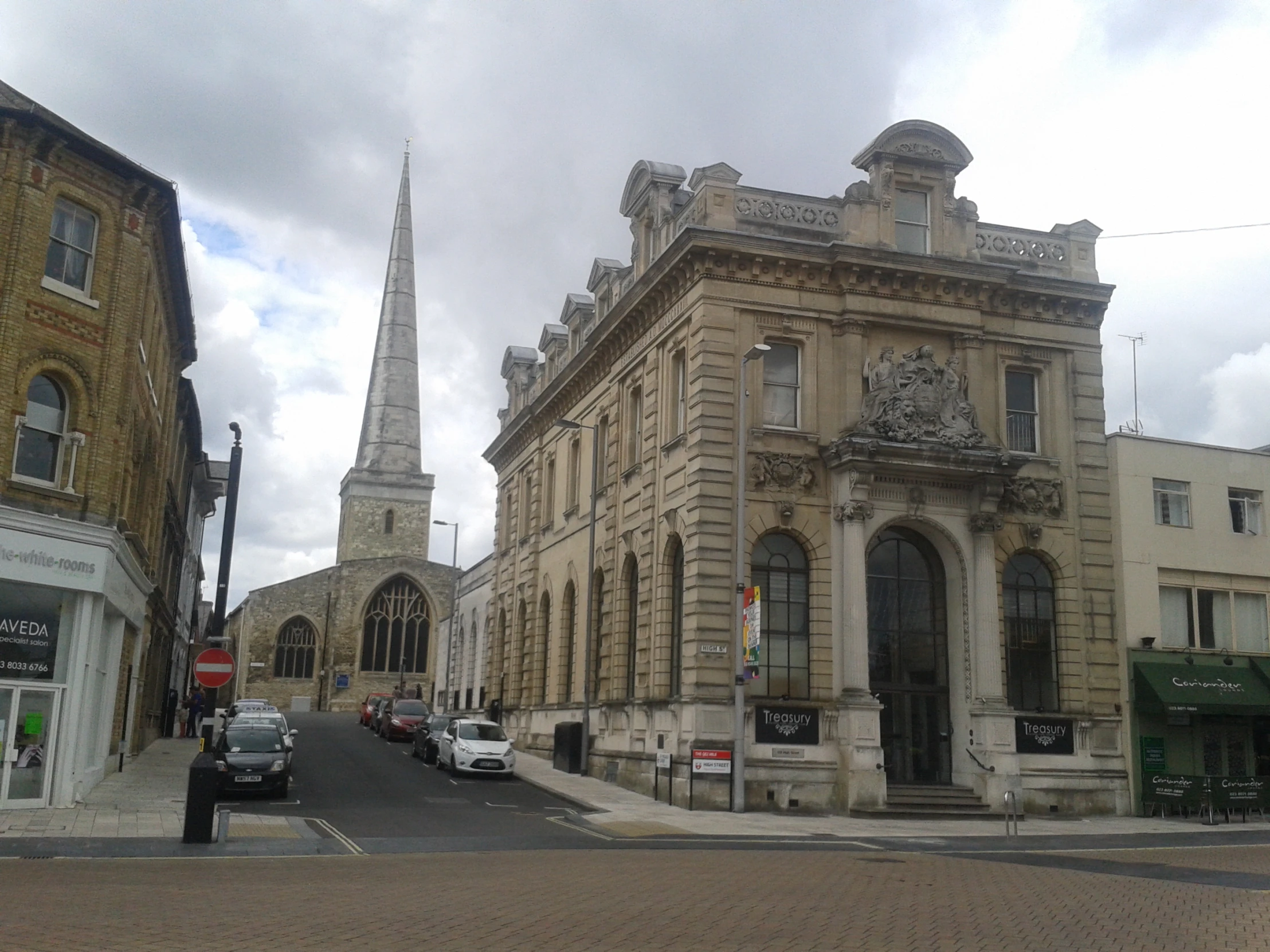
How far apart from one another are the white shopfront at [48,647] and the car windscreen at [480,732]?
37.5ft

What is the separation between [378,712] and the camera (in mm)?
47906

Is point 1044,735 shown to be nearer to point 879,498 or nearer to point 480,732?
point 879,498

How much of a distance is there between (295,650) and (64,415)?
56807 millimetres

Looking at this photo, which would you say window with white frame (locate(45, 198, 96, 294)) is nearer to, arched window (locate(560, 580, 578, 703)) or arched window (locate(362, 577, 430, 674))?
arched window (locate(560, 580, 578, 703))

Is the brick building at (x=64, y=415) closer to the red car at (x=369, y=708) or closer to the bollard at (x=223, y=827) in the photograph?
the bollard at (x=223, y=827)

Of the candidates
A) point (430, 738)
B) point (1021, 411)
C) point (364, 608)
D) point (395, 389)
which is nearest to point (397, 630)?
point (364, 608)

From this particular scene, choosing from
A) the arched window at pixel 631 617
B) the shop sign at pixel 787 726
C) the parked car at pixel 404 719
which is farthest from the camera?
the parked car at pixel 404 719

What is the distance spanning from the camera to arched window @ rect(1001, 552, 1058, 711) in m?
29.1

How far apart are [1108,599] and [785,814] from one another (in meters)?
10.1

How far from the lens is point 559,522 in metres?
40.5

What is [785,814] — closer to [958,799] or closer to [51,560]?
[958,799]

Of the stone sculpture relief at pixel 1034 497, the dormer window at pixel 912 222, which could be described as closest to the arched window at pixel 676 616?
the stone sculpture relief at pixel 1034 497

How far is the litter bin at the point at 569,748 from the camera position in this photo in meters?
33.9

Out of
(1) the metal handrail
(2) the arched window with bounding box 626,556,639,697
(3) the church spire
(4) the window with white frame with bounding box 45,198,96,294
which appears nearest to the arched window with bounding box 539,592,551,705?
(2) the arched window with bounding box 626,556,639,697
